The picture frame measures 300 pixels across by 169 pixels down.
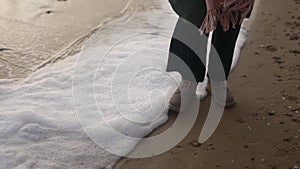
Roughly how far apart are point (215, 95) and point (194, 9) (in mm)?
399

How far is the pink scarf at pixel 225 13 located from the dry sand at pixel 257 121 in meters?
0.36

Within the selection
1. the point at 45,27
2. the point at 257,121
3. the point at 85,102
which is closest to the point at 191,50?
the point at 257,121

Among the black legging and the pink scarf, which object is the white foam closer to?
the black legging

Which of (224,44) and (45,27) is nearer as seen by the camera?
(224,44)

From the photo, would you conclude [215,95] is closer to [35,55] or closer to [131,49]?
[131,49]

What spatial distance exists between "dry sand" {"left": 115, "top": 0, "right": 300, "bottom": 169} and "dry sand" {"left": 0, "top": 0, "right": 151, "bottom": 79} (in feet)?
2.44

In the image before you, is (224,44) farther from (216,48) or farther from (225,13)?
(225,13)

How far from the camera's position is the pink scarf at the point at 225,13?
→ 70.4 inches

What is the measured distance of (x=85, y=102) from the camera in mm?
2055

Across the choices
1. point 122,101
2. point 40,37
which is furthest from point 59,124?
point 40,37

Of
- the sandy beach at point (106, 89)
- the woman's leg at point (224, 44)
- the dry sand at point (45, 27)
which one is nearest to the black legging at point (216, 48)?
the woman's leg at point (224, 44)

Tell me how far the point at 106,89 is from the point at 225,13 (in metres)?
0.62

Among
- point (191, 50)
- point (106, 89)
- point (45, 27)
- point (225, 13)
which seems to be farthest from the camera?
point (45, 27)

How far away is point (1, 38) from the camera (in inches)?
100.0
